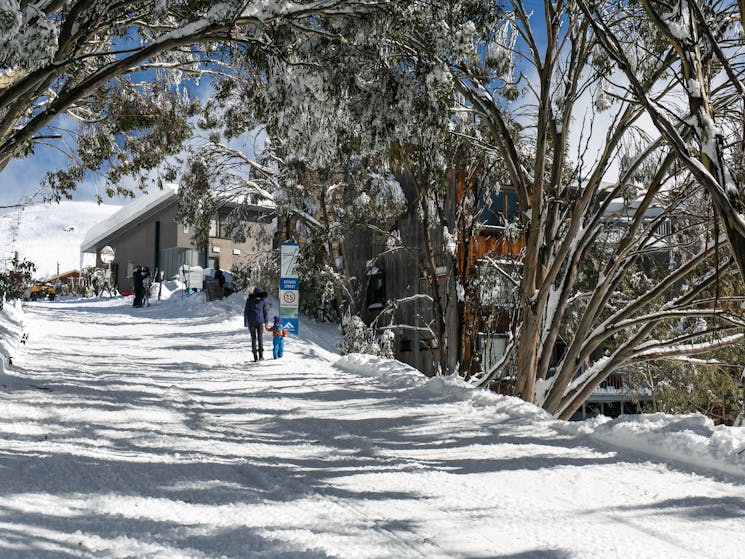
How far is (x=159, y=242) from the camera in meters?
45.4

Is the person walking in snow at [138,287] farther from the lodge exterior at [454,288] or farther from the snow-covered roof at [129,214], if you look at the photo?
the snow-covered roof at [129,214]

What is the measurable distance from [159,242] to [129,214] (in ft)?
13.0

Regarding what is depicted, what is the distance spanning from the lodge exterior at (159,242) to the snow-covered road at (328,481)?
1159 inches

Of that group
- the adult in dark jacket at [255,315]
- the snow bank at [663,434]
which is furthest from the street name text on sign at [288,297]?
the snow bank at [663,434]

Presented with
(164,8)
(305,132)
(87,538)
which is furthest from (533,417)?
(164,8)

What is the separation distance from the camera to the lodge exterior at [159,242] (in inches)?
1682

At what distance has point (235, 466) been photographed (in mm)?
6191

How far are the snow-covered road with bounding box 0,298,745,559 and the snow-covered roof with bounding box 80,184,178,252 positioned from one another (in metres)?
33.7

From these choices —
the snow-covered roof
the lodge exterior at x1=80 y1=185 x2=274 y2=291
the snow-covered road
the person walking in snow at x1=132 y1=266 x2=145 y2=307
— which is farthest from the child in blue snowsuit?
the snow-covered roof

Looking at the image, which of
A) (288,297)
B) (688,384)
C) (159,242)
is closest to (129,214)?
(159,242)

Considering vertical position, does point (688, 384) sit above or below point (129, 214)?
below

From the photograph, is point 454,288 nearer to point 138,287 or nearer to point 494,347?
point 494,347

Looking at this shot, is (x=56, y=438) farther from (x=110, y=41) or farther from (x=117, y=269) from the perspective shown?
(x=117, y=269)

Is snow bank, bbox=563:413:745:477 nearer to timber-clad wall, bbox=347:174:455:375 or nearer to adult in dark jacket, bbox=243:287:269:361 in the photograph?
adult in dark jacket, bbox=243:287:269:361
